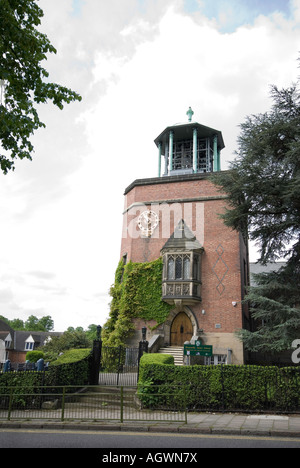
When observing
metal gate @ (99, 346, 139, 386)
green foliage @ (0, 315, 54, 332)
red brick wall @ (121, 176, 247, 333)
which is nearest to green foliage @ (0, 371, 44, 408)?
metal gate @ (99, 346, 139, 386)

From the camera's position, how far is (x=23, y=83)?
10.1 m

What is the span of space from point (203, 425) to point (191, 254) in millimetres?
13715

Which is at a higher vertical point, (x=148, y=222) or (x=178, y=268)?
(x=148, y=222)

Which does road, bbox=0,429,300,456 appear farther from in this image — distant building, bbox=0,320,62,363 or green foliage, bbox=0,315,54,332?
green foliage, bbox=0,315,54,332

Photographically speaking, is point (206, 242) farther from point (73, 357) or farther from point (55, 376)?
point (55, 376)

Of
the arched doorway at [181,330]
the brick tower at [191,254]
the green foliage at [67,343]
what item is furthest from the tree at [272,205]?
the green foliage at [67,343]

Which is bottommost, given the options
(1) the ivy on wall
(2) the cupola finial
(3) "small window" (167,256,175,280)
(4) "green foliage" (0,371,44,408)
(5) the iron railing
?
(5) the iron railing

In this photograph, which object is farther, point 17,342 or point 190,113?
Answer: point 17,342

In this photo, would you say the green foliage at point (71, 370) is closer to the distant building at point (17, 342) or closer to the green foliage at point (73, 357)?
the green foliage at point (73, 357)

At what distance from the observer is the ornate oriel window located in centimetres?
Answer: 2138

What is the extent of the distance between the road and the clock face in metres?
16.6

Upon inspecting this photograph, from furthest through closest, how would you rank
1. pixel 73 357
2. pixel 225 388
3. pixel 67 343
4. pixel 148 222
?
pixel 67 343, pixel 148 222, pixel 73 357, pixel 225 388

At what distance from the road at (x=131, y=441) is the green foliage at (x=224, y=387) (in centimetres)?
230

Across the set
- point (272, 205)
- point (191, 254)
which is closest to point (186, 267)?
point (191, 254)
